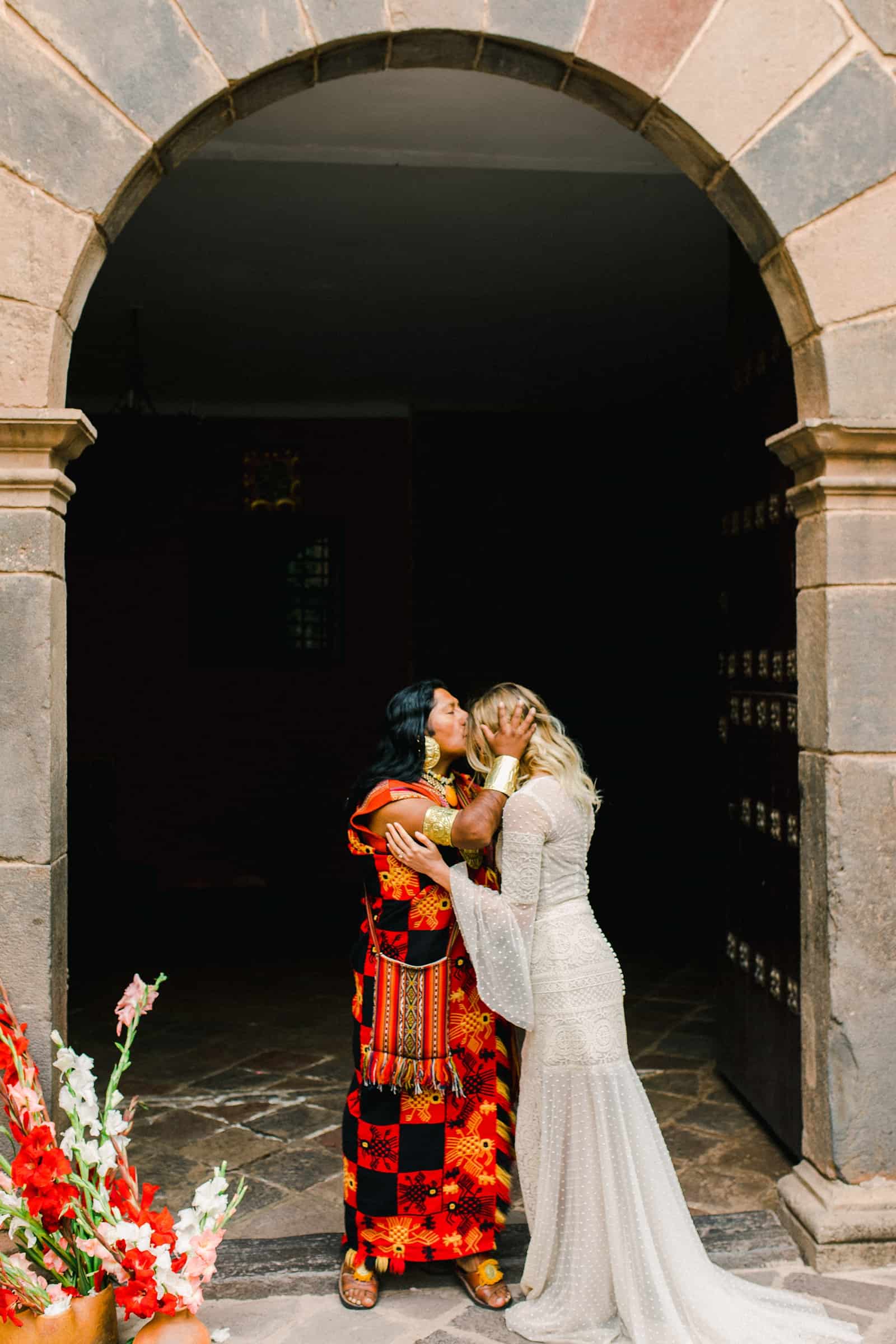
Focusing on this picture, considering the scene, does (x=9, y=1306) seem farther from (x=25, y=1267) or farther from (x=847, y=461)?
(x=847, y=461)

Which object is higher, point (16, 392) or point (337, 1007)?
point (16, 392)

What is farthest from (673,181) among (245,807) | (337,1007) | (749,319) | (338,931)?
(245,807)

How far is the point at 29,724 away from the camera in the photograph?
3.02 metres

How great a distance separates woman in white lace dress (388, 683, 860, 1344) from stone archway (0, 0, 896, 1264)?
567mm

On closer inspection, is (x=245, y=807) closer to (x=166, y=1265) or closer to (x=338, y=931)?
(x=338, y=931)

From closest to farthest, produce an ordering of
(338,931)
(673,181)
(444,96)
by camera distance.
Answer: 1. (444,96)
2. (673,181)
3. (338,931)

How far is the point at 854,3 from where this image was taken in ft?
10.7

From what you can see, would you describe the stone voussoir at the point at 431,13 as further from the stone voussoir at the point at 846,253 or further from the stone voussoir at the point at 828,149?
the stone voussoir at the point at 846,253

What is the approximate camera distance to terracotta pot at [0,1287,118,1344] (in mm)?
2613

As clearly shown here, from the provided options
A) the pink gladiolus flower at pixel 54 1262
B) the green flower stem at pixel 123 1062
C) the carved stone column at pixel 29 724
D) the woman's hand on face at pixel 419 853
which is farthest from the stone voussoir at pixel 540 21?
the pink gladiolus flower at pixel 54 1262

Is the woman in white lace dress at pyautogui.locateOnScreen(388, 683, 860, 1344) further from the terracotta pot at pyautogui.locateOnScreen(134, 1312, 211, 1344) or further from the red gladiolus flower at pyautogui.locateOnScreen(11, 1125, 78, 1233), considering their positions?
the red gladiolus flower at pyautogui.locateOnScreen(11, 1125, 78, 1233)

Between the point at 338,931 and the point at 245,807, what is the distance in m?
1.63

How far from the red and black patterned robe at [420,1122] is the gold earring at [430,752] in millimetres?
67

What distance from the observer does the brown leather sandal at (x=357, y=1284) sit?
10.0 ft
